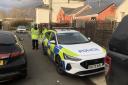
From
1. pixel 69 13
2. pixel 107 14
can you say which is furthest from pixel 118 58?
pixel 69 13

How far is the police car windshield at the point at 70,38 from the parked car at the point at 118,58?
526cm

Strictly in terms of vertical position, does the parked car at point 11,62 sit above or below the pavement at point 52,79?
above

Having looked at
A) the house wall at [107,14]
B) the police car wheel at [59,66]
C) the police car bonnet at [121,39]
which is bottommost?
the police car wheel at [59,66]

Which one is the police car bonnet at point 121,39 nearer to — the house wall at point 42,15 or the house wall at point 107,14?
the house wall at point 107,14

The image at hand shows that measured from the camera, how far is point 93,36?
17.1 m

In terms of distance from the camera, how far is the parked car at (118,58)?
13.0ft

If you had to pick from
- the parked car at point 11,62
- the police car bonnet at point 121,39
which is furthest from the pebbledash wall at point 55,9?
the police car bonnet at point 121,39

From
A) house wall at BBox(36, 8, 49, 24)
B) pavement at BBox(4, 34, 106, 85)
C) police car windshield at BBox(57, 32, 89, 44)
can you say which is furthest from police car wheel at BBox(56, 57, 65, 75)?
house wall at BBox(36, 8, 49, 24)

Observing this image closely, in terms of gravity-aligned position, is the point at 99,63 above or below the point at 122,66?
below

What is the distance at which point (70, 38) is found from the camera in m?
10.1

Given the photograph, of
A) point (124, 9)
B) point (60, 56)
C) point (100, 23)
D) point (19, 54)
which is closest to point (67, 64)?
point (60, 56)

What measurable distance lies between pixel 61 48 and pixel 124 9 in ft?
91.0

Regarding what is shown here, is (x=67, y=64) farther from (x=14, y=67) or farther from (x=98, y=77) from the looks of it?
(x=14, y=67)

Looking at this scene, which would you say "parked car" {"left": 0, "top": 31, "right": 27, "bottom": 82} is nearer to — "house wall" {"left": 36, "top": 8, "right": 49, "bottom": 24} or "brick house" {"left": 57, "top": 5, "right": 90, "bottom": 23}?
"brick house" {"left": 57, "top": 5, "right": 90, "bottom": 23}
